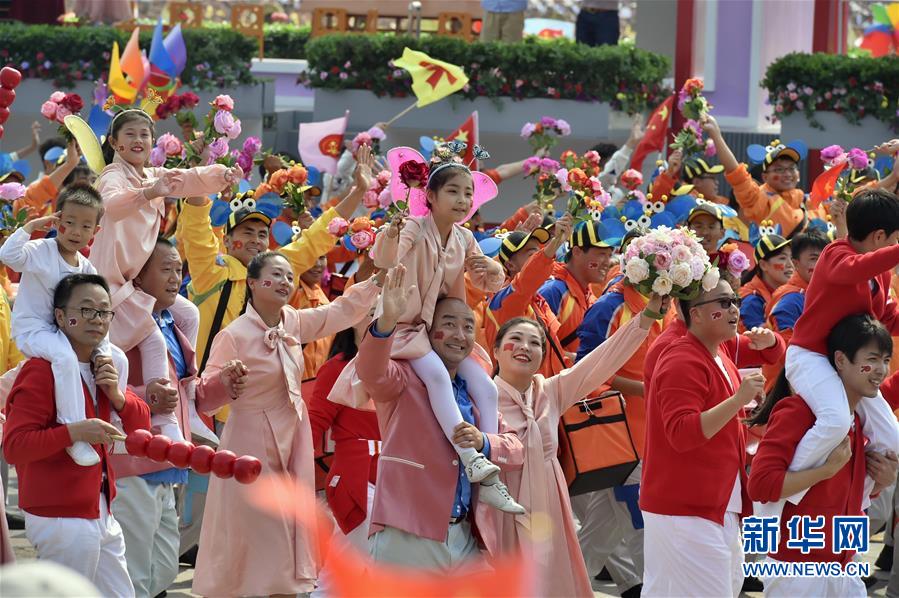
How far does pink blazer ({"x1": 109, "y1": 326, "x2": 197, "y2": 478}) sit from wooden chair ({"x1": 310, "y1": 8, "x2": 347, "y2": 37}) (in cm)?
1085

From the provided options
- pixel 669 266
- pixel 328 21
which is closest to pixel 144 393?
pixel 669 266

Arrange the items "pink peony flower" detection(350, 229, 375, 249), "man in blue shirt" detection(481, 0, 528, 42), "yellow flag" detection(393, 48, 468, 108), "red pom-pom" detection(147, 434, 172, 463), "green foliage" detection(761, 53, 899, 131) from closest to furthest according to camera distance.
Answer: "red pom-pom" detection(147, 434, 172, 463), "pink peony flower" detection(350, 229, 375, 249), "yellow flag" detection(393, 48, 468, 108), "green foliage" detection(761, 53, 899, 131), "man in blue shirt" detection(481, 0, 528, 42)

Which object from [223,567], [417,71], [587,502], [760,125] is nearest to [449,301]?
[223,567]

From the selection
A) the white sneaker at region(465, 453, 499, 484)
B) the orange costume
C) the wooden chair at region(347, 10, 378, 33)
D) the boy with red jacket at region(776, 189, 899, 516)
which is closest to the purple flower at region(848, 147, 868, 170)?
the orange costume

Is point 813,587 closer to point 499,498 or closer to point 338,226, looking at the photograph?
point 499,498

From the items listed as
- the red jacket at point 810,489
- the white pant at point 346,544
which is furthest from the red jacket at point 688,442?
the white pant at point 346,544

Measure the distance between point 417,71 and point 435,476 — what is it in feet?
24.2

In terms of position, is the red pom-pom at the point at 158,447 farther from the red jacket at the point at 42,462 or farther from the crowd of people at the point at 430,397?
the red jacket at the point at 42,462

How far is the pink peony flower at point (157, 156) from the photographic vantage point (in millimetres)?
8867

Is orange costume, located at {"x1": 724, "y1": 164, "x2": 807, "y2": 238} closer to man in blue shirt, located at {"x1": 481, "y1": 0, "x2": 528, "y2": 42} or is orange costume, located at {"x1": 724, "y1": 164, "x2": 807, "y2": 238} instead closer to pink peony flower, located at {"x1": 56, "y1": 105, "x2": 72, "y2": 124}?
pink peony flower, located at {"x1": 56, "y1": 105, "x2": 72, "y2": 124}

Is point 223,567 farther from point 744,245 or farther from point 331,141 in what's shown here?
point 331,141

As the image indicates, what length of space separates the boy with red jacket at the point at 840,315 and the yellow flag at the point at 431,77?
21.5 ft

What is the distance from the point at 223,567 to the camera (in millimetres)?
7090

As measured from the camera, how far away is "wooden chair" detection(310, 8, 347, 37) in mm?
17984
